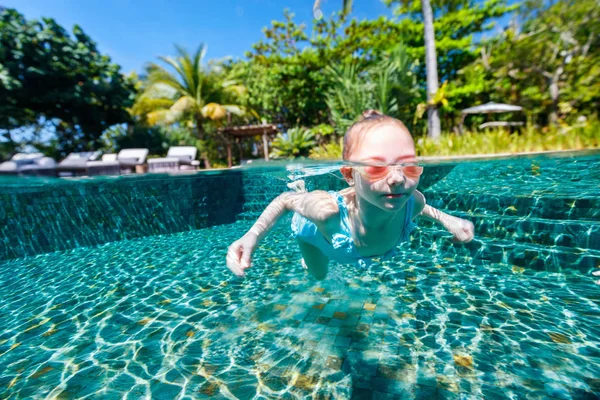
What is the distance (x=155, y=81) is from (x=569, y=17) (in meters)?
28.3

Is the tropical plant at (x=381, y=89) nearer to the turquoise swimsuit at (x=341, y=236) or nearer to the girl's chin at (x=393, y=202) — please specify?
the turquoise swimsuit at (x=341, y=236)

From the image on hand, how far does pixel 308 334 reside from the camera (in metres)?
3.02

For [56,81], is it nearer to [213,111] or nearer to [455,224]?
[213,111]

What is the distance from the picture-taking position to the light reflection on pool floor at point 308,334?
2.36 m

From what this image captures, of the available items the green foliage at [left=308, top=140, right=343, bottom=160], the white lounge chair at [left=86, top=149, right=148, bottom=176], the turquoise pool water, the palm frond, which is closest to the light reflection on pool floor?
the turquoise pool water

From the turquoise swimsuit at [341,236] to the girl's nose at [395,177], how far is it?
0.57m

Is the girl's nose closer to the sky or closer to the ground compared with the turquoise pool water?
closer to the sky

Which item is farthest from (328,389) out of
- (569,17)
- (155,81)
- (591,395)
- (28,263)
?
(155,81)

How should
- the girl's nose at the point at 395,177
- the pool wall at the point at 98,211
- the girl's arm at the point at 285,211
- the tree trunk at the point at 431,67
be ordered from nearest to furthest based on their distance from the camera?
1. the girl's nose at the point at 395,177
2. the girl's arm at the point at 285,211
3. the pool wall at the point at 98,211
4. the tree trunk at the point at 431,67

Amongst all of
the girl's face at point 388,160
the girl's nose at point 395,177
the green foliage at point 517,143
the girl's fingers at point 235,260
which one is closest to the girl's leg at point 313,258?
the girl's fingers at point 235,260

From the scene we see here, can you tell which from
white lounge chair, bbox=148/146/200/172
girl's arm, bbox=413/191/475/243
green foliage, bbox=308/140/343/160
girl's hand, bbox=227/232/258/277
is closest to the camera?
girl's hand, bbox=227/232/258/277

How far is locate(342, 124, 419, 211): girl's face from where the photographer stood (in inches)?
68.6

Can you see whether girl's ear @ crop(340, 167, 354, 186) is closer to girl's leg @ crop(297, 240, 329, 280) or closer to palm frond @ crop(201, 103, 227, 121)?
girl's leg @ crop(297, 240, 329, 280)

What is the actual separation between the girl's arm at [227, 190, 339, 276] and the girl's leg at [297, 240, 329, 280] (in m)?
0.57
